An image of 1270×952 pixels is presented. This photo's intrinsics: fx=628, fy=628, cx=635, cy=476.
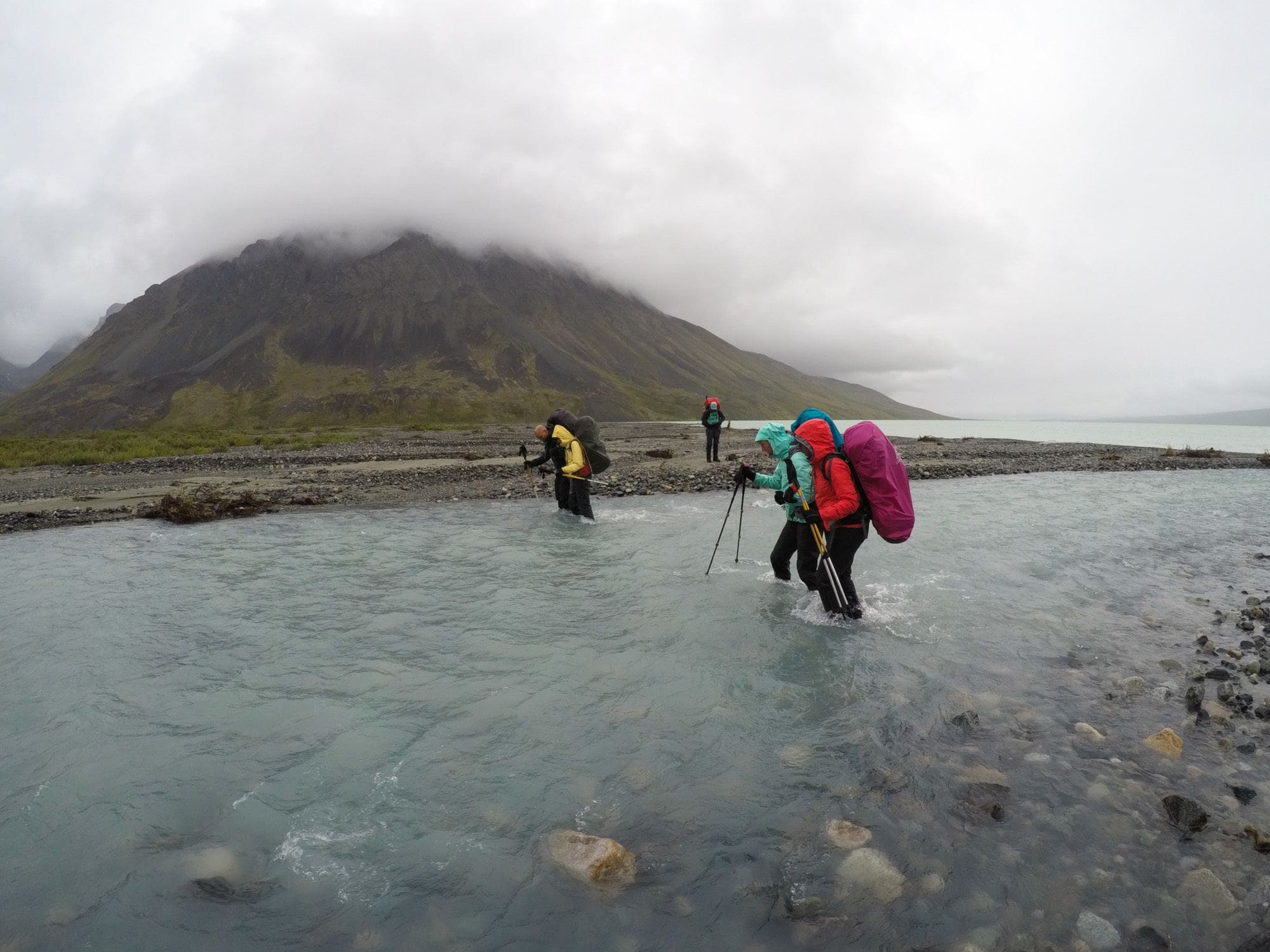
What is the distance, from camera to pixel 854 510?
9.31 m

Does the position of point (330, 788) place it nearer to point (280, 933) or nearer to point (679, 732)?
point (280, 933)

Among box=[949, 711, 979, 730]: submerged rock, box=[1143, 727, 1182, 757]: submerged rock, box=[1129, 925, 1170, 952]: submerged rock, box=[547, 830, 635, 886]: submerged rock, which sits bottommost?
box=[547, 830, 635, 886]: submerged rock

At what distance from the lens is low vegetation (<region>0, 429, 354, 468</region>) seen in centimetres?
3928

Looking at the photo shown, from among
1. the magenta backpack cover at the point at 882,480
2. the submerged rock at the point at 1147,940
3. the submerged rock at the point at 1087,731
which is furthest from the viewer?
the magenta backpack cover at the point at 882,480

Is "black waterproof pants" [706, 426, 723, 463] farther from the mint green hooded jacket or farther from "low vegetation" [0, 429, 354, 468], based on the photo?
"low vegetation" [0, 429, 354, 468]

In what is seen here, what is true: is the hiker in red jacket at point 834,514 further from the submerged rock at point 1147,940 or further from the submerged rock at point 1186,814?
the submerged rock at point 1147,940

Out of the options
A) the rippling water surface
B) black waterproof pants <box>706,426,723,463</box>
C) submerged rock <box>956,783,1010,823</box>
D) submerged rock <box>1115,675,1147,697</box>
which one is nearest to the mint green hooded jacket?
the rippling water surface

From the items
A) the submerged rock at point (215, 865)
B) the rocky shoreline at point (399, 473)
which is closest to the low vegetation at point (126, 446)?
the rocky shoreline at point (399, 473)

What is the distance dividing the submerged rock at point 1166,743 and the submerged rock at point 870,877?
3.65m

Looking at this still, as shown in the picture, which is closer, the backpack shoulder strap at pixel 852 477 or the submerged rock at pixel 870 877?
the submerged rock at pixel 870 877

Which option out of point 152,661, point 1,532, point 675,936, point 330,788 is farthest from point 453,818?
point 1,532

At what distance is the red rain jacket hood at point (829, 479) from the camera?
9.41 meters

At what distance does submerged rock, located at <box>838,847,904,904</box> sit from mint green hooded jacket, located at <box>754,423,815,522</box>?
18.8 ft

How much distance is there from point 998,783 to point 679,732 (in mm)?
3169
